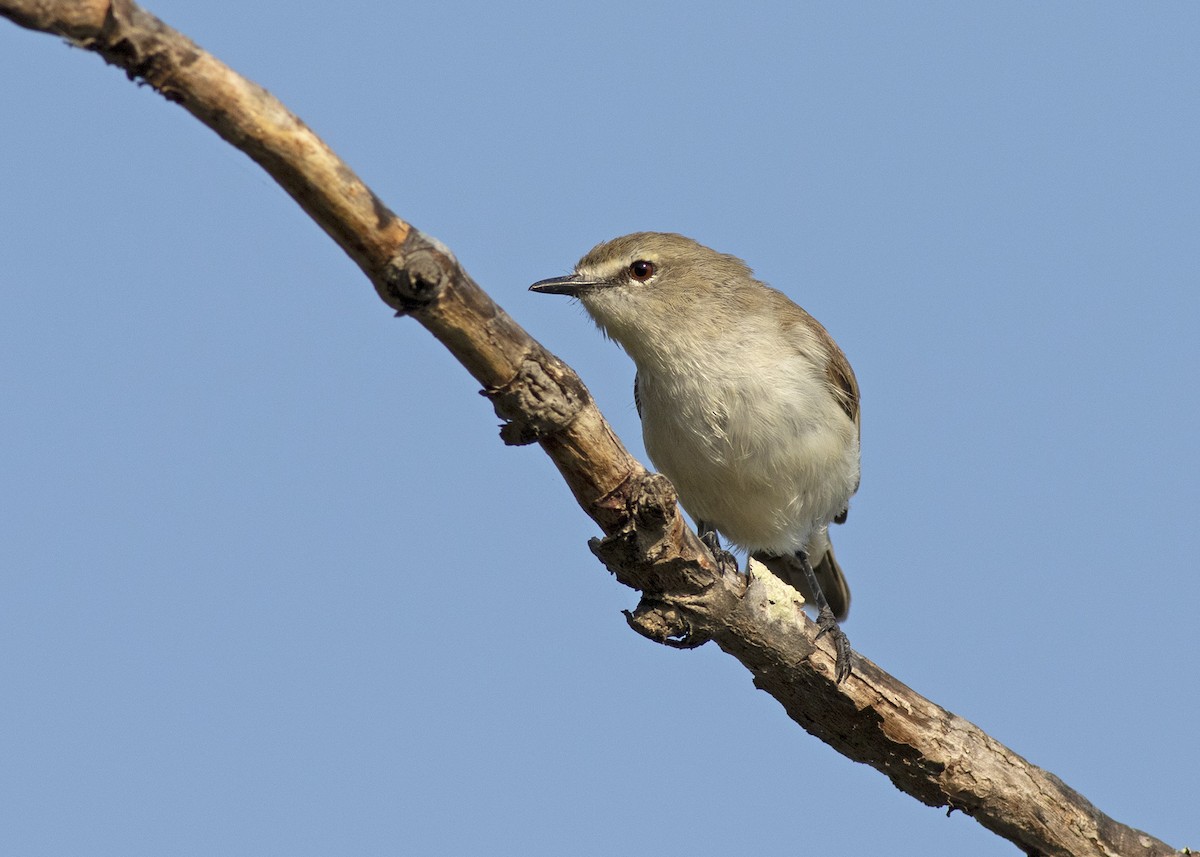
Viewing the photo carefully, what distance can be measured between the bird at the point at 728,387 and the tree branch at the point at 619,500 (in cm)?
40

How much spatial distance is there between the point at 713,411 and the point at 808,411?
2.16 feet

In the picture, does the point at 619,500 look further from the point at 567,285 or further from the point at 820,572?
the point at 820,572

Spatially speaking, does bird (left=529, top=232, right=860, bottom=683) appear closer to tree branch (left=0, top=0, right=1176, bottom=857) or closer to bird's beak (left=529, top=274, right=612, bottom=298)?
bird's beak (left=529, top=274, right=612, bottom=298)

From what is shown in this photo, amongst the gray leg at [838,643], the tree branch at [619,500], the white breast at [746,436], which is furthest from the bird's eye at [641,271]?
the gray leg at [838,643]

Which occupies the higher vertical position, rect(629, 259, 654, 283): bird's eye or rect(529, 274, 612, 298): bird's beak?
rect(629, 259, 654, 283): bird's eye

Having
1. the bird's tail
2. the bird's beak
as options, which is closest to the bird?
the bird's beak

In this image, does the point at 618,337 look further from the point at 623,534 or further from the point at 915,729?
the point at 915,729

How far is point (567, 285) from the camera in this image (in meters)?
8.02

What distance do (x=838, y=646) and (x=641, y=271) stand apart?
2.79 m

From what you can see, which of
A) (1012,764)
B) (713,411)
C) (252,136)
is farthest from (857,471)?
(252,136)

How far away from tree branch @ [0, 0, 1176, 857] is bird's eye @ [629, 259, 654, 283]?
234cm

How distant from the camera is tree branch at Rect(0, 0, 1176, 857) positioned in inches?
166

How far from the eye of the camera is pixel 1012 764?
7137 mm

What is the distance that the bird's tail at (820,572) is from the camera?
9.16m
